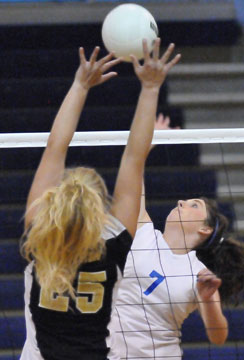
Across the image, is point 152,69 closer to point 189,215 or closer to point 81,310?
point 81,310

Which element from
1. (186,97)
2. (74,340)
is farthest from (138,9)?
(186,97)

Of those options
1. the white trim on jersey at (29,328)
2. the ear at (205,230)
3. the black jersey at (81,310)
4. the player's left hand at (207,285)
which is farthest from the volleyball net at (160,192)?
the black jersey at (81,310)

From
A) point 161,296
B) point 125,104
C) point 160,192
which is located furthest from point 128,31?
point 125,104

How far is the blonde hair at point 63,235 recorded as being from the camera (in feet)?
6.64

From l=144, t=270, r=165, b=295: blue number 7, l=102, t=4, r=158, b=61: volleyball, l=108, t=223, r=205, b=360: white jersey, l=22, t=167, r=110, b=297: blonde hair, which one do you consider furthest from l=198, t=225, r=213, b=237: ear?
l=22, t=167, r=110, b=297: blonde hair

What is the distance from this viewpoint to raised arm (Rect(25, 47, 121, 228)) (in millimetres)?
2158

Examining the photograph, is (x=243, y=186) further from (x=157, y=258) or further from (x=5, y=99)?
(x=157, y=258)

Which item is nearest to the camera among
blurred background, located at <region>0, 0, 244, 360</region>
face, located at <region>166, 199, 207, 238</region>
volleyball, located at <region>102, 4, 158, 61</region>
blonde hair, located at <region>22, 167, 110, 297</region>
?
blonde hair, located at <region>22, 167, 110, 297</region>

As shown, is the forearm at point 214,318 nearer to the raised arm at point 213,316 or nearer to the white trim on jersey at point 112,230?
the raised arm at point 213,316

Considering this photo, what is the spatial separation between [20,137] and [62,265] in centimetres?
127

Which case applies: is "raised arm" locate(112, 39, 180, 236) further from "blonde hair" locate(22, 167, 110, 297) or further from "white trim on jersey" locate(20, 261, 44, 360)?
"white trim on jersey" locate(20, 261, 44, 360)

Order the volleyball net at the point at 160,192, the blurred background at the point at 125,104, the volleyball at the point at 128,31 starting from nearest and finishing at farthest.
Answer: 1. the volleyball at the point at 128,31
2. the volleyball net at the point at 160,192
3. the blurred background at the point at 125,104

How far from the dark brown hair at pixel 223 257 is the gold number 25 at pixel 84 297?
114 centimetres

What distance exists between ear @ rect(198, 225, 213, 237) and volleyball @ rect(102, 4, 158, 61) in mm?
721
